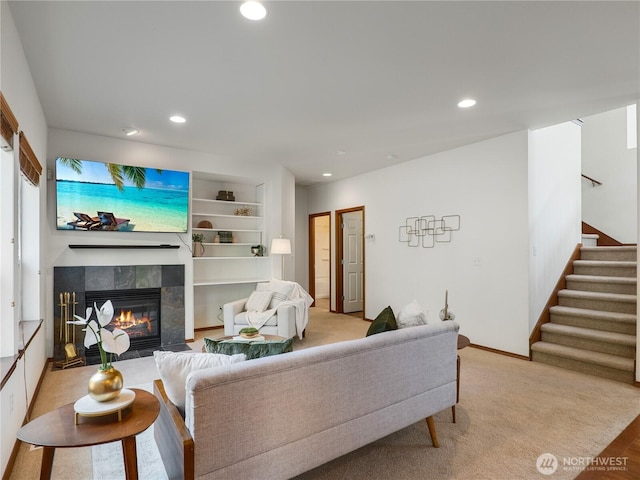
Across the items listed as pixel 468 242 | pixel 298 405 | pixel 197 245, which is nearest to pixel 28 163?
pixel 197 245

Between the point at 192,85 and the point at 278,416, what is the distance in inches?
103

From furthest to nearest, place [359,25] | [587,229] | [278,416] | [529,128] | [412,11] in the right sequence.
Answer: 1. [587,229]
2. [529,128]
3. [359,25]
4. [412,11]
5. [278,416]

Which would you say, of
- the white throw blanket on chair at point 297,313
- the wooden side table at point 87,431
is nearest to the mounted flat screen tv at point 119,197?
the white throw blanket on chair at point 297,313

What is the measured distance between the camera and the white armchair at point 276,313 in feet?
14.0

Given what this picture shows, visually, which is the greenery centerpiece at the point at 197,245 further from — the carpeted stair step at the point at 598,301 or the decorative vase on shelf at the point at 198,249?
the carpeted stair step at the point at 598,301

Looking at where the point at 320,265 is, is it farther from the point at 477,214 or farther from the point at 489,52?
the point at 489,52

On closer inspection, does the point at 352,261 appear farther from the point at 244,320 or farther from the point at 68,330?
the point at 68,330

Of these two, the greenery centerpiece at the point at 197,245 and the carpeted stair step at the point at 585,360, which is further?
the greenery centerpiece at the point at 197,245

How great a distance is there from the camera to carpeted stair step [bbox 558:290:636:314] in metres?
3.86

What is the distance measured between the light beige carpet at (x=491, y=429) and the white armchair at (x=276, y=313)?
1045 mm

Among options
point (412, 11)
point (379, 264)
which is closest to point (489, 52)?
point (412, 11)

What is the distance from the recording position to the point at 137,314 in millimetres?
4469

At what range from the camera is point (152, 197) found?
175 inches

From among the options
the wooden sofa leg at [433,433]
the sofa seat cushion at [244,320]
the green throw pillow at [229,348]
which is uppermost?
the green throw pillow at [229,348]
